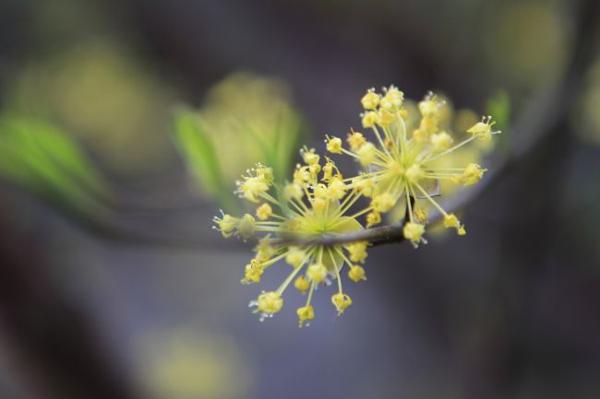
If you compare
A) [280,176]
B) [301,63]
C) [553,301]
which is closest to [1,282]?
[280,176]

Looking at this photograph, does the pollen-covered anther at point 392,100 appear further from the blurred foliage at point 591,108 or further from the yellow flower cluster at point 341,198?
the blurred foliage at point 591,108

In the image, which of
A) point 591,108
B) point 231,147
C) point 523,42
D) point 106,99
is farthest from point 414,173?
point 106,99

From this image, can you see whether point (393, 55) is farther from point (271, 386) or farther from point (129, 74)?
point (271, 386)

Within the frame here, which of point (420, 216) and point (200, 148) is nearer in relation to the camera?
point (420, 216)

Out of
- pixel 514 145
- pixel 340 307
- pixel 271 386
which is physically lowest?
pixel 340 307

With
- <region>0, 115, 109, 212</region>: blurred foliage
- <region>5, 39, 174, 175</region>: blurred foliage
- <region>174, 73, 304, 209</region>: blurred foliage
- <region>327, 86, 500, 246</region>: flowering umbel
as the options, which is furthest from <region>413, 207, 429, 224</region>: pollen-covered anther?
<region>5, 39, 174, 175</region>: blurred foliage

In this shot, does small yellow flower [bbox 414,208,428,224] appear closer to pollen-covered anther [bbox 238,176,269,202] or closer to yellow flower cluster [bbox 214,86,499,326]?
yellow flower cluster [bbox 214,86,499,326]

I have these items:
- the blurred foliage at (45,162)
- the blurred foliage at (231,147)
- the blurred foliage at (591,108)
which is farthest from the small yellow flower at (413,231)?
the blurred foliage at (591,108)

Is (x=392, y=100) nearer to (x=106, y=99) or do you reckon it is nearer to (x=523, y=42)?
(x=523, y=42)
